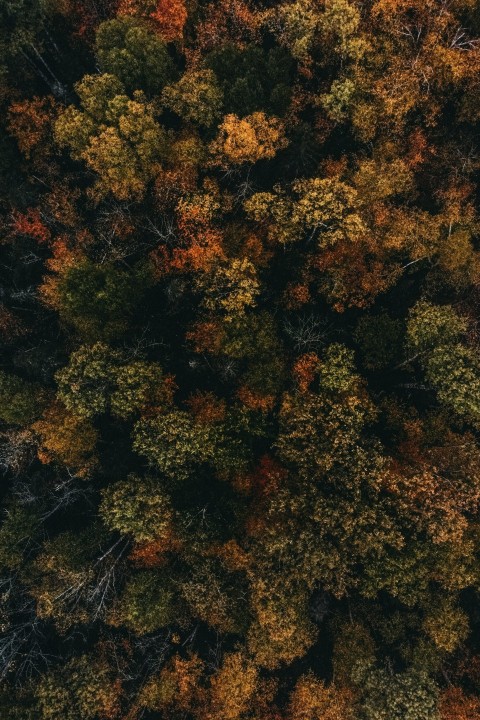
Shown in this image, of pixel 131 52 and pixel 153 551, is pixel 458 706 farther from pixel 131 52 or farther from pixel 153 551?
pixel 131 52

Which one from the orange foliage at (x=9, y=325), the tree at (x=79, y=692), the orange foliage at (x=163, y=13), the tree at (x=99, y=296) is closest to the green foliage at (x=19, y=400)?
the orange foliage at (x=9, y=325)

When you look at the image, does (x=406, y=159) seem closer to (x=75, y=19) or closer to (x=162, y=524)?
(x=75, y=19)

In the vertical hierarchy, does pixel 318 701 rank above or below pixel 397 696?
below

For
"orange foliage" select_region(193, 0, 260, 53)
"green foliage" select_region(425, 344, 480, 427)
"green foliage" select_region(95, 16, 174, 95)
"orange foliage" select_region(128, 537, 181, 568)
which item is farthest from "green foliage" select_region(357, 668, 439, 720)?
"orange foliage" select_region(193, 0, 260, 53)

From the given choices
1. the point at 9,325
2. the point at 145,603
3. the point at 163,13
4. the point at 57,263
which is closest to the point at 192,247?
the point at 57,263

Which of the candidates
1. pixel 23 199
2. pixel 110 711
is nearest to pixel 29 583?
pixel 110 711

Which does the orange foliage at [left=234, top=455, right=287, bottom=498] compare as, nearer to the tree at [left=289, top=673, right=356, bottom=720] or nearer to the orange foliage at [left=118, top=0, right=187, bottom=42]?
the tree at [left=289, top=673, right=356, bottom=720]
